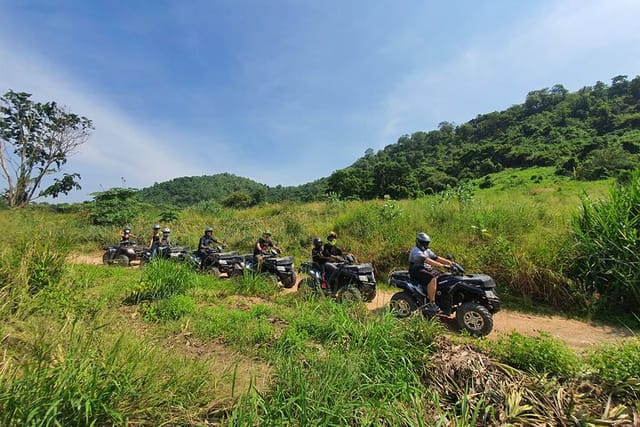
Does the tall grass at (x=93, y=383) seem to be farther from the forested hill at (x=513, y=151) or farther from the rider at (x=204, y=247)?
the forested hill at (x=513, y=151)

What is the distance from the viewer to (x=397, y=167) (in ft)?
124

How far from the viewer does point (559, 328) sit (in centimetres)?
520

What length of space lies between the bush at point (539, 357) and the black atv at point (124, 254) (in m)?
11.0

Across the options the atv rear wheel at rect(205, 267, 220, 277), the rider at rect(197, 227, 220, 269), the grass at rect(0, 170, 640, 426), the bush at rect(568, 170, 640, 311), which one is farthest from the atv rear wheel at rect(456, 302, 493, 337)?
the rider at rect(197, 227, 220, 269)

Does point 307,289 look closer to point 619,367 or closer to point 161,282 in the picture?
point 161,282

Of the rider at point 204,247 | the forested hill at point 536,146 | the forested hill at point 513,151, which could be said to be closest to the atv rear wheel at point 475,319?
the rider at point 204,247

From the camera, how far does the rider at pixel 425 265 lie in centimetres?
490

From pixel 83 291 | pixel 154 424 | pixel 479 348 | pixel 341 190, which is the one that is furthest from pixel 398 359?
pixel 341 190

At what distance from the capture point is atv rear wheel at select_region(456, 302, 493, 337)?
450 cm

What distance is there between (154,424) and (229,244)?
12.0 m

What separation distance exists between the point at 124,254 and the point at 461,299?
36.2ft

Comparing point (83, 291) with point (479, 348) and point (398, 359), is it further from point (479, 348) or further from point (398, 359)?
point (479, 348)

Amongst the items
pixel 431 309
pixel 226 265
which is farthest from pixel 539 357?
pixel 226 265

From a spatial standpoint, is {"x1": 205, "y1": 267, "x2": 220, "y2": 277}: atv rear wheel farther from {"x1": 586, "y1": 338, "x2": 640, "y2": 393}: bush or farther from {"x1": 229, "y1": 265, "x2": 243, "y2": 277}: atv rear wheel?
{"x1": 586, "y1": 338, "x2": 640, "y2": 393}: bush
